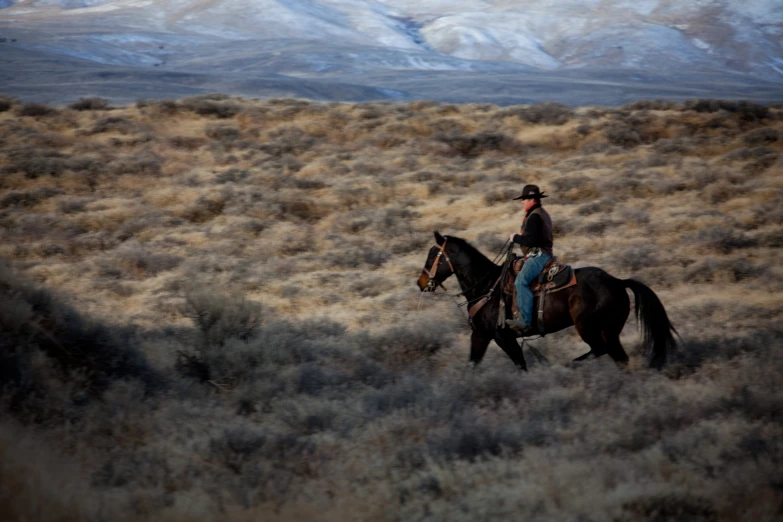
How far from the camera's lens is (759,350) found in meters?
8.12

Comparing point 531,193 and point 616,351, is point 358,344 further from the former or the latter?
point 616,351

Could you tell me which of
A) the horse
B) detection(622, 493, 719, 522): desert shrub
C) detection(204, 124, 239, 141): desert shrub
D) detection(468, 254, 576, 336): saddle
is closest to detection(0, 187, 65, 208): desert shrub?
detection(204, 124, 239, 141): desert shrub

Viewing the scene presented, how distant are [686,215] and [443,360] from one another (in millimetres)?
12342

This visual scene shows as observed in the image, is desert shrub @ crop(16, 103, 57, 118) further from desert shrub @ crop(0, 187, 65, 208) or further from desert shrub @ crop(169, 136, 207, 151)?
desert shrub @ crop(0, 187, 65, 208)

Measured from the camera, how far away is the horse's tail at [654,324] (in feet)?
24.4

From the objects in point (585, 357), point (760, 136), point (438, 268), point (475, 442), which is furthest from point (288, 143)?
point (475, 442)

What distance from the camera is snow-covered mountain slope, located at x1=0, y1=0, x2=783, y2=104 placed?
104625mm

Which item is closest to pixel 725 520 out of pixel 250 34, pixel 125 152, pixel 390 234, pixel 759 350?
pixel 759 350

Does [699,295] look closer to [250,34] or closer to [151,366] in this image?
[151,366]

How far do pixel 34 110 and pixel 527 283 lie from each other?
2807 centimetres

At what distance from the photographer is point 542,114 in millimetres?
29844

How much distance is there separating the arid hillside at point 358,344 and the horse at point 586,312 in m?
0.34

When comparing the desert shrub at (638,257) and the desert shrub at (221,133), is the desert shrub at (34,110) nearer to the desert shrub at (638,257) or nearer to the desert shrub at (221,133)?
the desert shrub at (221,133)

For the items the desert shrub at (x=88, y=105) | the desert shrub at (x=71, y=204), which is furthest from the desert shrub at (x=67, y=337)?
the desert shrub at (x=88, y=105)
